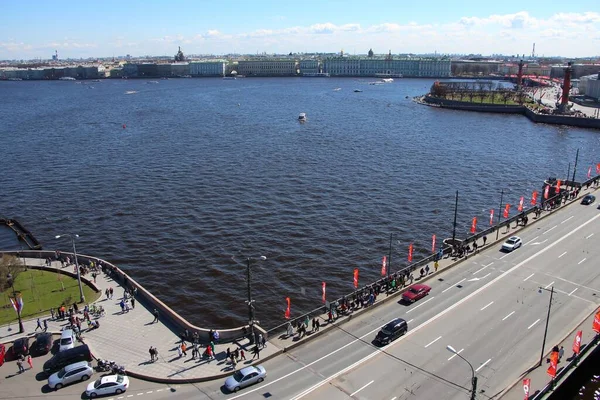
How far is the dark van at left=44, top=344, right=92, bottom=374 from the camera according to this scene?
26891 millimetres

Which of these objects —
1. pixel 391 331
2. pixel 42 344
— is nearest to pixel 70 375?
pixel 42 344

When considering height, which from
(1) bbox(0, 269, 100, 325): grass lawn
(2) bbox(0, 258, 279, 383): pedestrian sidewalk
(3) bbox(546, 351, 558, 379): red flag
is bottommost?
(2) bbox(0, 258, 279, 383): pedestrian sidewalk

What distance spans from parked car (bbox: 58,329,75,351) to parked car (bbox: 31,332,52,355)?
2.21 feet

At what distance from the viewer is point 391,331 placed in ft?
97.4

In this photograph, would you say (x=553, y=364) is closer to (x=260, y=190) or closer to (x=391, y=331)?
(x=391, y=331)

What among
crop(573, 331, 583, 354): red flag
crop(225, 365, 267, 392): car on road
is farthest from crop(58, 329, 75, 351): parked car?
crop(573, 331, 583, 354): red flag

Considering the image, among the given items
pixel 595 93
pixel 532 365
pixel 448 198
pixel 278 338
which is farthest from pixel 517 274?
pixel 595 93

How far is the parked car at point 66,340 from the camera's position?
28734 mm

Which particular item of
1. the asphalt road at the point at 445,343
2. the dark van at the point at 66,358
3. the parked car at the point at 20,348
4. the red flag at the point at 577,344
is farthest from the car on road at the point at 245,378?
the red flag at the point at 577,344

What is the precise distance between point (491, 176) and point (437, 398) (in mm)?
56245

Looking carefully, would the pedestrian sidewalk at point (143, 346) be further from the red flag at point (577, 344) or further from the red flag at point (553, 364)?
the red flag at point (577, 344)

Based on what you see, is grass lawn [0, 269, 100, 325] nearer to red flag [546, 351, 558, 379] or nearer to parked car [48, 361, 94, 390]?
parked car [48, 361, 94, 390]

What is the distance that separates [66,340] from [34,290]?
10.1 m

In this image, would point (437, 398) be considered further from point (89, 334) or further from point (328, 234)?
point (328, 234)
